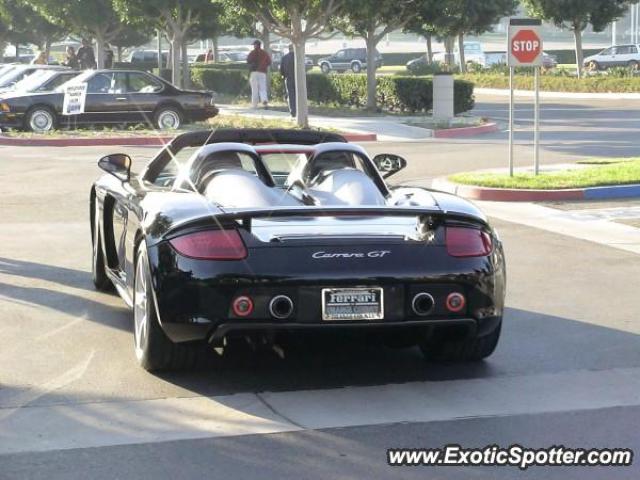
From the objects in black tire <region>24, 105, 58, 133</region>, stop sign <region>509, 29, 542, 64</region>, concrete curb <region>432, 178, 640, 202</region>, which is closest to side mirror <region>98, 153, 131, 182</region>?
concrete curb <region>432, 178, 640, 202</region>

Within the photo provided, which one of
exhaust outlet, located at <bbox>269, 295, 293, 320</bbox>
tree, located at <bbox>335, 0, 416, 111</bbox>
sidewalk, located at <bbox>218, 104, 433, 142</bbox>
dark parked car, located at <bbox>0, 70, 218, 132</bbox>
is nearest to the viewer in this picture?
exhaust outlet, located at <bbox>269, 295, 293, 320</bbox>

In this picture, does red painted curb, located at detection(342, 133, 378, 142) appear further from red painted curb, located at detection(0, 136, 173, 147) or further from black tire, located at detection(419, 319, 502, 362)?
black tire, located at detection(419, 319, 502, 362)

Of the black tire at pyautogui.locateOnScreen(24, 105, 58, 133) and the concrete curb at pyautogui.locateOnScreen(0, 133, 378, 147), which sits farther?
the black tire at pyautogui.locateOnScreen(24, 105, 58, 133)

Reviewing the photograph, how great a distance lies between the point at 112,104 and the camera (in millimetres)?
28125

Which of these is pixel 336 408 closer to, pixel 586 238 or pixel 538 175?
pixel 586 238

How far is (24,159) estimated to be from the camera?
72.1ft

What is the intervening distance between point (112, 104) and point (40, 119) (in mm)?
1601

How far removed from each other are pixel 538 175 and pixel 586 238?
5138mm

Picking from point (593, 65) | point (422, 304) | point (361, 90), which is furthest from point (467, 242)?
point (593, 65)

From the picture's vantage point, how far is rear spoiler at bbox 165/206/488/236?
645cm

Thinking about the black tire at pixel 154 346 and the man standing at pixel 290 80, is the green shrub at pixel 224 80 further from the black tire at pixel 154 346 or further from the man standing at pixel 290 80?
the black tire at pixel 154 346

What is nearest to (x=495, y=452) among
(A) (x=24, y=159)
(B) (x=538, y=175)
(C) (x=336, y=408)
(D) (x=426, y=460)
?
(D) (x=426, y=460)

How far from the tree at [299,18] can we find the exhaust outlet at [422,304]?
21090 millimetres

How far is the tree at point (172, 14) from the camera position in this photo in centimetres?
3700
